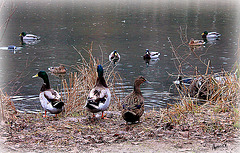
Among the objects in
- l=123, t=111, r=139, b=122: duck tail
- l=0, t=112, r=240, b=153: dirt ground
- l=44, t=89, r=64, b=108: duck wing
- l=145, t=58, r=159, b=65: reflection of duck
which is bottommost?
l=145, t=58, r=159, b=65: reflection of duck

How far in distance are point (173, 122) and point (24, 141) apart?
8.62 ft

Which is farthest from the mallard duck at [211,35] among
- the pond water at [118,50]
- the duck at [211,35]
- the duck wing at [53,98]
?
the duck wing at [53,98]

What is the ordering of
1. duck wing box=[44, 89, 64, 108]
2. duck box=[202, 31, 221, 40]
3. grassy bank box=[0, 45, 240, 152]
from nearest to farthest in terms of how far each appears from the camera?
grassy bank box=[0, 45, 240, 152], duck wing box=[44, 89, 64, 108], duck box=[202, 31, 221, 40]

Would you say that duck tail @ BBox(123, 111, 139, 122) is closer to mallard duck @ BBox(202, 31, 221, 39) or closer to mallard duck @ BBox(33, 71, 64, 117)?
mallard duck @ BBox(33, 71, 64, 117)

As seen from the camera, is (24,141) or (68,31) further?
(68,31)

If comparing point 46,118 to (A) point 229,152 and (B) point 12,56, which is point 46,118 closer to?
(A) point 229,152

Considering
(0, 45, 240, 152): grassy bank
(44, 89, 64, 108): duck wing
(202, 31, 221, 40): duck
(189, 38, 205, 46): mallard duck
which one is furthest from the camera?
(202, 31, 221, 40): duck

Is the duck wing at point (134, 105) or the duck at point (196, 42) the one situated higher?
the duck wing at point (134, 105)

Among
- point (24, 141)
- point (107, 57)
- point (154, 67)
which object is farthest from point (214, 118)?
point (107, 57)

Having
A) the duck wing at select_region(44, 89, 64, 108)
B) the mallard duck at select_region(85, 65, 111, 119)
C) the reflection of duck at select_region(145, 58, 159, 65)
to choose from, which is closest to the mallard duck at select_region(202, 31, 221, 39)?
the reflection of duck at select_region(145, 58, 159, 65)

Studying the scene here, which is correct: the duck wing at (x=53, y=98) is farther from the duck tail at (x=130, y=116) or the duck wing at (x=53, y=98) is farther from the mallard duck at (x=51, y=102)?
the duck tail at (x=130, y=116)

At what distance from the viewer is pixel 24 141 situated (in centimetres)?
559

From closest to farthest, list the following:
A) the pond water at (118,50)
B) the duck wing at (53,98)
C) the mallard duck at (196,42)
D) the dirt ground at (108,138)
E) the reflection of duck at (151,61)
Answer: the dirt ground at (108,138)
the duck wing at (53,98)
the pond water at (118,50)
the reflection of duck at (151,61)
the mallard duck at (196,42)

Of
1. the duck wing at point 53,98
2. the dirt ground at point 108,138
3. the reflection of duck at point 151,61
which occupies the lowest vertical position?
the reflection of duck at point 151,61
